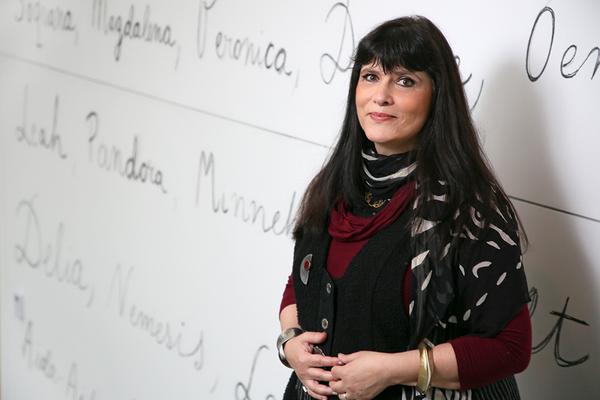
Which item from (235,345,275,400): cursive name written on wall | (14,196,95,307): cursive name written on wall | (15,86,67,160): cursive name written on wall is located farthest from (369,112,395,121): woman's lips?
(15,86,67,160): cursive name written on wall

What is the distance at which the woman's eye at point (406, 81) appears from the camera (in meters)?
1.08

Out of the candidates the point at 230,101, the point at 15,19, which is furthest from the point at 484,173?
the point at 15,19

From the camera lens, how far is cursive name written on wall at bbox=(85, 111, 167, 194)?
2039mm

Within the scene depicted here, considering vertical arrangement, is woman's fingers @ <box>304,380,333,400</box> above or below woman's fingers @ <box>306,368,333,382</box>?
below

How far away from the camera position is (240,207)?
1743mm

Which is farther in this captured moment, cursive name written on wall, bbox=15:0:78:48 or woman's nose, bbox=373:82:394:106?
cursive name written on wall, bbox=15:0:78:48

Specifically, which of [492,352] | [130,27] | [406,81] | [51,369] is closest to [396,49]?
[406,81]

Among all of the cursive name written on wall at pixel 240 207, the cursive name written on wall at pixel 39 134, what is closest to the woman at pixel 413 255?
the cursive name written on wall at pixel 240 207

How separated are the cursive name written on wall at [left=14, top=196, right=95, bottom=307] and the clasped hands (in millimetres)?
1275

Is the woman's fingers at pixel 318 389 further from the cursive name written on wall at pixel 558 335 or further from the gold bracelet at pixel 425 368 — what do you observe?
the cursive name written on wall at pixel 558 335

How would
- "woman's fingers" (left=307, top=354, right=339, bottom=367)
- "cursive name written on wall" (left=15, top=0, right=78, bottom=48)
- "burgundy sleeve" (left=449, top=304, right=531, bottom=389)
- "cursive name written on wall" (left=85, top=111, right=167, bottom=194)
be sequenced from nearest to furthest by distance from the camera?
"burgundy sleeve" (left=449, top=304, right=531, bottom=389), "woman's fingers" (left=307, top=354, right=339, bottom=367), "cursive name written on wall" (left=85, top=111, right=167, bottom=194), "cursive name written on wall" (left=15, top=0, right=78, bottom=48)

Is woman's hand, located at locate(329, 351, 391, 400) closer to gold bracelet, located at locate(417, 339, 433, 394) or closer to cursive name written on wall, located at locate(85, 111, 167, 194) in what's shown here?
gold bracelet, located at locate(417, 339, 433, 394)

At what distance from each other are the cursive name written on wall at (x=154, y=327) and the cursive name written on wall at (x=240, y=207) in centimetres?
29

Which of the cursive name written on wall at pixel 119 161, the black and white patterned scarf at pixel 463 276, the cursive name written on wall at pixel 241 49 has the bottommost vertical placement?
the cursive name written on wall at pixel 119 161
